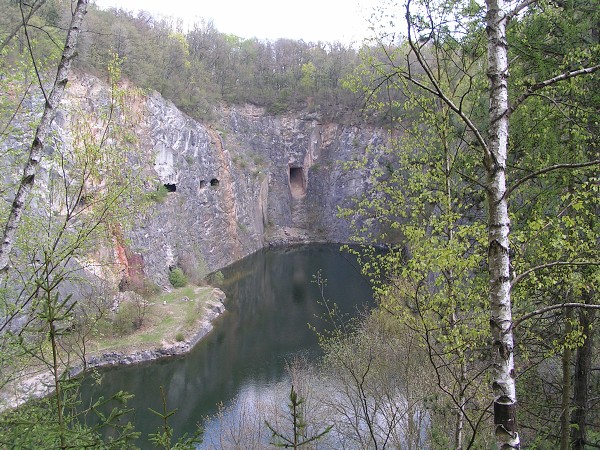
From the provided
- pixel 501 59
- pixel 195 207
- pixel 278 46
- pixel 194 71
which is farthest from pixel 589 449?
pixel 278 46

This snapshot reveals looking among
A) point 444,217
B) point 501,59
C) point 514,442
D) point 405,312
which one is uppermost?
point 501,59

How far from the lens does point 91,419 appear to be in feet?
41.2

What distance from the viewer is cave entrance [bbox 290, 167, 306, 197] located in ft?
143

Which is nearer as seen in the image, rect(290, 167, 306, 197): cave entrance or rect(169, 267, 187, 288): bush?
rect(169, 267, 187, 288): bush

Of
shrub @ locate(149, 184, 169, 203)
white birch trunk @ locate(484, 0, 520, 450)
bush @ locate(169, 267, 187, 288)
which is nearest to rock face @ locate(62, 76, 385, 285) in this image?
shrub @ locate(149, 184, 169, 203)

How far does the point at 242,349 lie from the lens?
18062mm

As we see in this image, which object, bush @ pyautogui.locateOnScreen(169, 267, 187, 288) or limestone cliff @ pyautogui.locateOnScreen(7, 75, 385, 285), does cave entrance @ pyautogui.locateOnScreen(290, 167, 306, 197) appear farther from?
bush @ pyautogui.locateOnScreen(169, 267, 187, 288)

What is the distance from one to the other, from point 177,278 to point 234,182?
11.7m

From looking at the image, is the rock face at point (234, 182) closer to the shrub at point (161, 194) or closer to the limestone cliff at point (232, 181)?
the limestone cliff at point (232, 181)

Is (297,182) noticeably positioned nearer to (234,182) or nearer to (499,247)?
(234,182)

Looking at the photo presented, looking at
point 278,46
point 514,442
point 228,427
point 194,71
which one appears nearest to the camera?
point 514,442

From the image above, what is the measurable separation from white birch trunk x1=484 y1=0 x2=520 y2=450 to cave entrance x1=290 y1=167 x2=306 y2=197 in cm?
4051

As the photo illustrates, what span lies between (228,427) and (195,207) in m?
19.6

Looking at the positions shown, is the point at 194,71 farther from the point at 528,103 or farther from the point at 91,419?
the point at 528,103
